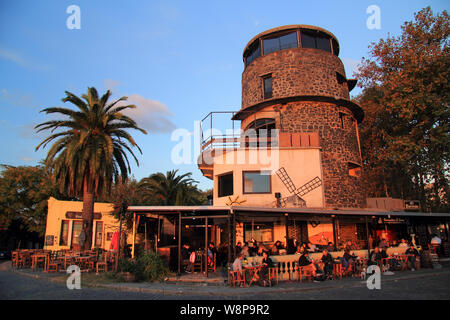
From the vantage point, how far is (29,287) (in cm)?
1015

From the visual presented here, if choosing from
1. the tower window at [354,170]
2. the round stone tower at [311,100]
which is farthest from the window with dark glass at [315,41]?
the tower window at [354,170]

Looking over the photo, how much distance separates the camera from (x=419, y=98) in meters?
20.3

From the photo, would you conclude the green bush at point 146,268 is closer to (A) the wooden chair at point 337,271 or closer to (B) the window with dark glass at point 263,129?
(A) the wooden chair at point 337,271

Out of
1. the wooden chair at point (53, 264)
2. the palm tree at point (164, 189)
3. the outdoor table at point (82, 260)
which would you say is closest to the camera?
the wooden chair at point (53, 264)

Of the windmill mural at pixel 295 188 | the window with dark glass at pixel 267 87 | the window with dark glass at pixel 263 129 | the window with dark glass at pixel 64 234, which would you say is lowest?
the window with dark glass at pixel 64 234

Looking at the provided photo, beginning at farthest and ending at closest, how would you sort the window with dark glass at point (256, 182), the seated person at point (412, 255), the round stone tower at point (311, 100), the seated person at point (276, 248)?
1. the round stone tower at point (311, 100)
2. the window with dark glass at point (256, 182)
3. the seated person at point (276, 248)
4. the seated person at point (412, 255)

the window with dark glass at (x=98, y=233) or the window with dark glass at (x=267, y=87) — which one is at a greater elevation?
the window with dark glass at (x=267, y=87)

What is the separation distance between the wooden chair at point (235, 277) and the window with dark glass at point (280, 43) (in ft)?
54.2

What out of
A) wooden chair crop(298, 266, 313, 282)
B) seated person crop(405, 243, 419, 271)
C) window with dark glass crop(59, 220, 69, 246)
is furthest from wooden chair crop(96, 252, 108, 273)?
seated person crop(405, 243, 419, 271)

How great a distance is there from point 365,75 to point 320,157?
12.2 m

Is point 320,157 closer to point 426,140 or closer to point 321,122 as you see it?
point 321,122

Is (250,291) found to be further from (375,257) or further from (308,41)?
(308,41)

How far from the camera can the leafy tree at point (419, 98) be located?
20391 mm
